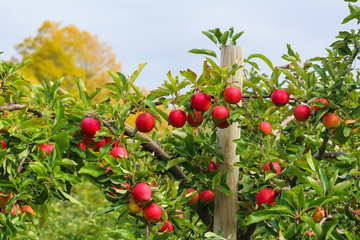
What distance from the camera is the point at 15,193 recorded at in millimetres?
1701

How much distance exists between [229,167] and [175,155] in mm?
290

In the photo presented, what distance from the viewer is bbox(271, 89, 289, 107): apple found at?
203cm

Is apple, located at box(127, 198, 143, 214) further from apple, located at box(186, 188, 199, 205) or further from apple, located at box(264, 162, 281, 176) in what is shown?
apple, located at box(264, 162, 281, 176)

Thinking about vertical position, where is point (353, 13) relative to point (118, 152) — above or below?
above

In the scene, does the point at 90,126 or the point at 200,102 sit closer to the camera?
the point at 90,126

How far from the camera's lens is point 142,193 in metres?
1.63

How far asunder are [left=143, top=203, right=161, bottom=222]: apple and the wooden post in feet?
1.76

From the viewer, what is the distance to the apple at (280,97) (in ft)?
6.66

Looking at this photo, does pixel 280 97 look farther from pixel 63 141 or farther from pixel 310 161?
pixel 63 141

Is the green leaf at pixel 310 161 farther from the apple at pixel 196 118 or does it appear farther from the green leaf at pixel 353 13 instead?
the green leaf at pixel 353 13

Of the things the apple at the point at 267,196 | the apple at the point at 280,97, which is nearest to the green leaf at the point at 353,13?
the apple at the point at 280,97

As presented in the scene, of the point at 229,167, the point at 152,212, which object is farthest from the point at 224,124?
the point at 152,212

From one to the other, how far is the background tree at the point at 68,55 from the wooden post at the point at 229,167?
16.7m

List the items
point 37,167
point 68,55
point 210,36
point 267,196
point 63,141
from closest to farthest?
1. point 37,167
2. point 63,141
3. point 267,196
4. point 210,36
5. point 68,55
